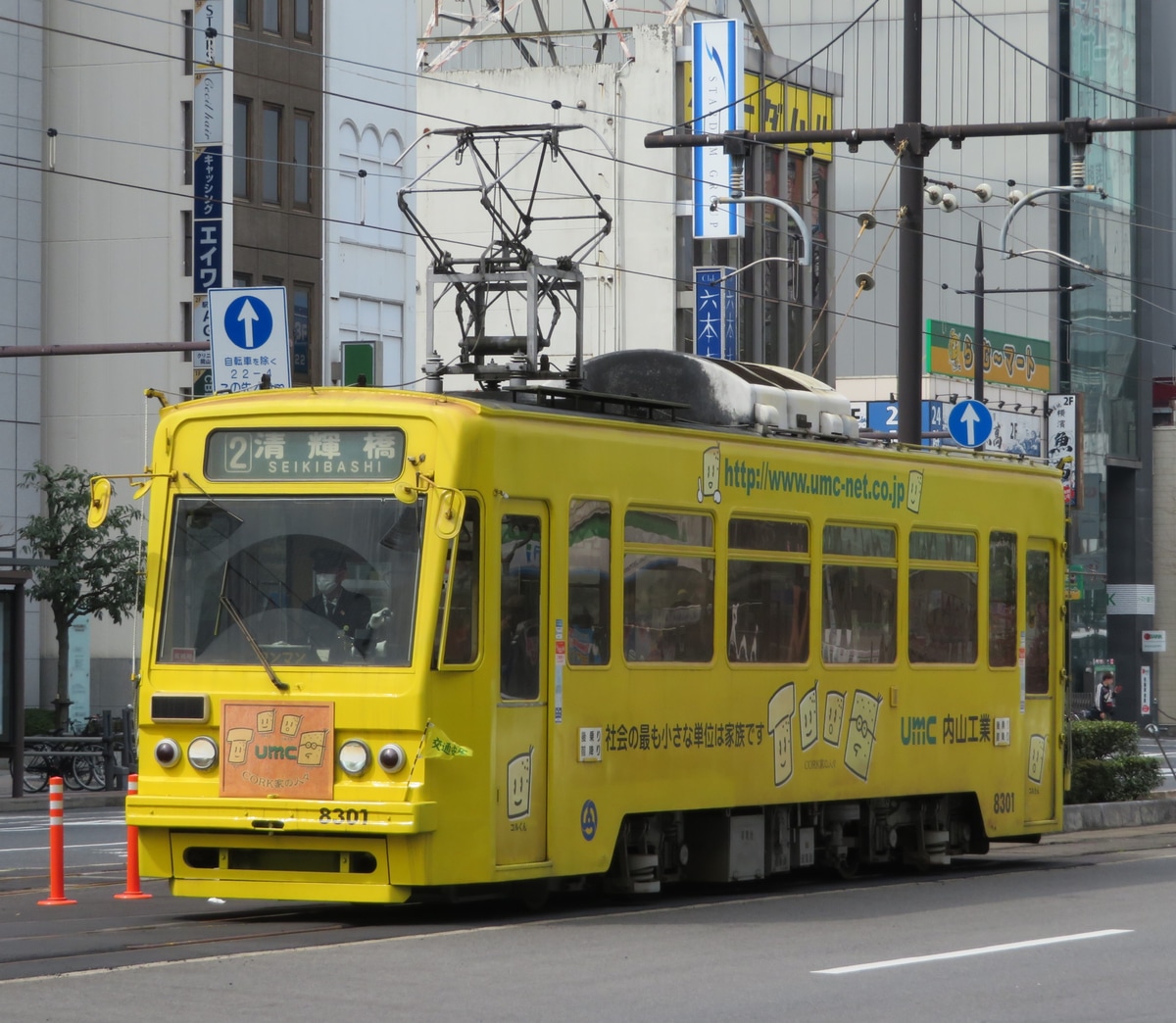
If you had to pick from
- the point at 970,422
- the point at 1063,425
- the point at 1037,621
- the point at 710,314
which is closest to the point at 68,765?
the point at 970,422

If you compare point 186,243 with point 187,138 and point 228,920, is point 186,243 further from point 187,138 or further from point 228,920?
point 228,920

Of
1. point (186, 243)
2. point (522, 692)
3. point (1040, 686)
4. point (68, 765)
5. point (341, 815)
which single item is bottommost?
point (68, 765)

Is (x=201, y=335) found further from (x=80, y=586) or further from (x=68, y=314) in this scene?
(x=80, y=586)

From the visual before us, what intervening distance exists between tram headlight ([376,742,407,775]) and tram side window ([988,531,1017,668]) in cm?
651

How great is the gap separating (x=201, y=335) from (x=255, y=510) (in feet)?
100

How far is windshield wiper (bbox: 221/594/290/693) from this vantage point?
41.8 ft

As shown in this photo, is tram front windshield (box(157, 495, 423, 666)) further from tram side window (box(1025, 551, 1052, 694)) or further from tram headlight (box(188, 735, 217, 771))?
tram side window (box(1025, 551, 1052, 694))

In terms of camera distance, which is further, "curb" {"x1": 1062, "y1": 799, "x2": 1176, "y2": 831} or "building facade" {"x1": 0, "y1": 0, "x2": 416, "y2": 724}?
"building facade" {"x1": 0, "y1": 0, "x2": 416, "y2": 724}

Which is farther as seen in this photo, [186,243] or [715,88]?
[715,88]

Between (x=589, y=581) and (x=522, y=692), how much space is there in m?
0.86

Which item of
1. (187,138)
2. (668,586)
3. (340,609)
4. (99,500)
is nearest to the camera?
(340,609)

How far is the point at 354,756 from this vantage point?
12547 mm

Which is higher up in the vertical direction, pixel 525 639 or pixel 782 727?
pixel 525 639

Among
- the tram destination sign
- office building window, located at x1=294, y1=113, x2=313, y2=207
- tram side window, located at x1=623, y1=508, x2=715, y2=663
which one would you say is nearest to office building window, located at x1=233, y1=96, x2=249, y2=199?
office building window, located at x1=294, y1=113, x2=313, y2=207
